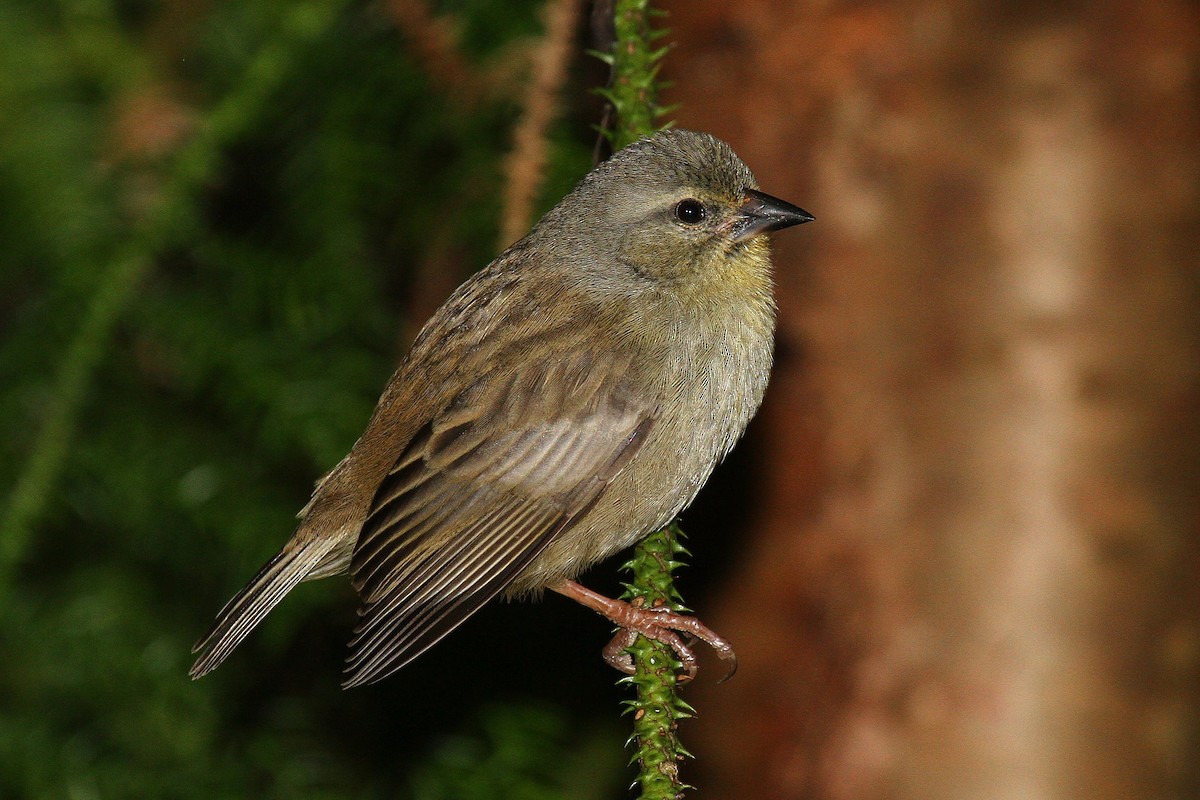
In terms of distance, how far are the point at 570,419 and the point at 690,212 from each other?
0.86 metres

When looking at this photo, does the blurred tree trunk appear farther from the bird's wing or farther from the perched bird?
the bird's wing

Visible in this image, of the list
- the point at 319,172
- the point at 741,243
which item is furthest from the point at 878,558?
the point at 319,172

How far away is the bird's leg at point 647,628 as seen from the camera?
414cm

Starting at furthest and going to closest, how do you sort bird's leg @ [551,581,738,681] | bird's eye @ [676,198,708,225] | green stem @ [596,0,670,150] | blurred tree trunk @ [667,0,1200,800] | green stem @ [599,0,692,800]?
bird's eye @ [676,198,708,225] → blurred tree trunk @ [667,0,1200,800] → bird's leg @ [551,581,738,681] → green stem @ [596,0,670,150] → green stem @ [599,0,692,800]

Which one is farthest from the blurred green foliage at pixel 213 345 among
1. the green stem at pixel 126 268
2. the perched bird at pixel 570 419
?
the perched bird at pixel 570 419

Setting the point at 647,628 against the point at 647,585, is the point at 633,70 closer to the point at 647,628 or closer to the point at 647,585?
the point at 647,585

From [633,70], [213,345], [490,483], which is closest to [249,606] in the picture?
[490,483]

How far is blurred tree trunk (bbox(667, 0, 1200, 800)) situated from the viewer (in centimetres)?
426

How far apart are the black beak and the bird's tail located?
1.89 metres

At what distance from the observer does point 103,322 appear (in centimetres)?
420

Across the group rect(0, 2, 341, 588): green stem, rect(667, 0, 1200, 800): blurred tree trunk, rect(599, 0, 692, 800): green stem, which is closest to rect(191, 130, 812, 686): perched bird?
rect(599, 0, 692, 800): green stem

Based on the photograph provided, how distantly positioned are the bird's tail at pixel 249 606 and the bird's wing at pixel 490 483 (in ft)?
0.72

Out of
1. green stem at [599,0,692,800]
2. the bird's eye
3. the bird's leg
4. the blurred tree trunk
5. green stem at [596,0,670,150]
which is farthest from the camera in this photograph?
the bird's eye

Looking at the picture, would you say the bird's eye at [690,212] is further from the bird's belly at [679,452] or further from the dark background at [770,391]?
the bird's belly at [679,452]
